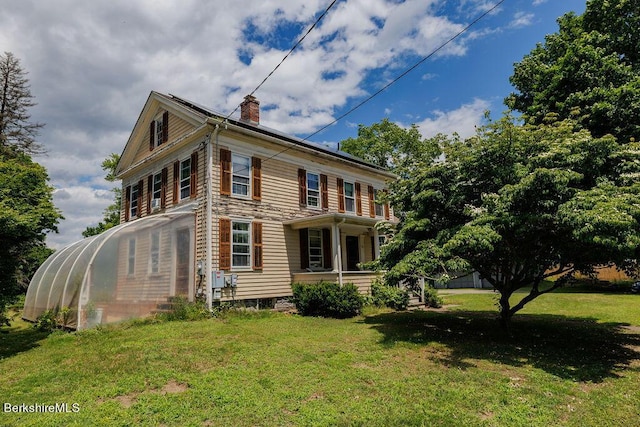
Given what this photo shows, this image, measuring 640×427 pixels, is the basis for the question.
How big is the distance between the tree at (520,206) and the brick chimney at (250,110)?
32.5 ft

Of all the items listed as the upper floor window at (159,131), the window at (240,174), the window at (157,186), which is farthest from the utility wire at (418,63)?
the window at (157,186)

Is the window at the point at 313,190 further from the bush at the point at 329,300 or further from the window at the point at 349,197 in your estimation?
the bush at the point at 329,300

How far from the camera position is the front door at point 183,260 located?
484 inches

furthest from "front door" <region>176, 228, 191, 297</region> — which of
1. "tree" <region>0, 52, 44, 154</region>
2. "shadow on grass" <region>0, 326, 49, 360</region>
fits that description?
"tree" <region>0, 52, 44, 154</region>

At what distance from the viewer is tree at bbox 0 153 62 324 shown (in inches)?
297

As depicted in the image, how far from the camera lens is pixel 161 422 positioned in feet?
13.8

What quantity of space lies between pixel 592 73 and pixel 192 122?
574 inches

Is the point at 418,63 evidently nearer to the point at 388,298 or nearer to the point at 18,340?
the point at 388,298

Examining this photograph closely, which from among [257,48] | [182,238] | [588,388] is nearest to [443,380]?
[588,388]

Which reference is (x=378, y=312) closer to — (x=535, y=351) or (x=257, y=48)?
(x=535, y=351)

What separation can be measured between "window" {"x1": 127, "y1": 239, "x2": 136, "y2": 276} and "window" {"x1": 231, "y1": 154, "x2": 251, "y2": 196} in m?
3.86

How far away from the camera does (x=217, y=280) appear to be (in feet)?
39.3

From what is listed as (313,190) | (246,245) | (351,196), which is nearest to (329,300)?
(246,245)

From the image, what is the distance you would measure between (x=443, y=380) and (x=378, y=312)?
800cm
